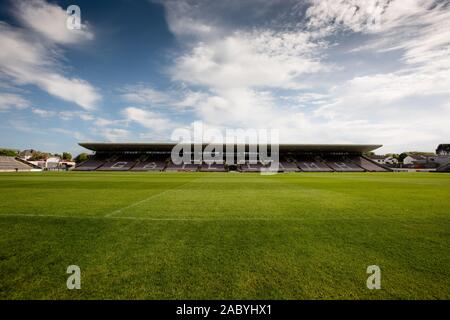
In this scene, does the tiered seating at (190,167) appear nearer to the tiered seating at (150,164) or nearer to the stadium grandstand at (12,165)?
the tiered seating at (150,164)

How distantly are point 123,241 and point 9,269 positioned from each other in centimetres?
184

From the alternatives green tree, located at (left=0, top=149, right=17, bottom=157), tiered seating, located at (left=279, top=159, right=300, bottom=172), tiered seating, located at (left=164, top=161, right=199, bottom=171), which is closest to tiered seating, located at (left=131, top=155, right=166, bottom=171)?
tiered seating, located at (left=164, top=161, right=199, bottom=171)

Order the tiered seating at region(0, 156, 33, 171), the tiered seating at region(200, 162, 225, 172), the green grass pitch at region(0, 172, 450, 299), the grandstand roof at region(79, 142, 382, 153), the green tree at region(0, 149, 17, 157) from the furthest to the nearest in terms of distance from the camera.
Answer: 1. the green tree at region(0, 149, 17, 157)
2. the tiered seating at region(200, 162, 225, 172)
3. the grandstand roof at region(79, 142, 382, 153)
4. the tiered seating at region(0, 156, 33, 171)
5. the green grass pitch at region(0, 172, 450, 299)

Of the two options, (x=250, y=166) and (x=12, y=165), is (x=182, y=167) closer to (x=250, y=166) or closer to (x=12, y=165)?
(x=250, y=166)

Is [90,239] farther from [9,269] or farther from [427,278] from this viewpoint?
[427,278]

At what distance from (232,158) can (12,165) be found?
54785mm

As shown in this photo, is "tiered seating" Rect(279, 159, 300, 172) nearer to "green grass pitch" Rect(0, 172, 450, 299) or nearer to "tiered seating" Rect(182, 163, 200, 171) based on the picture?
"tiered seating" Rect(182, 163, 200, 171)

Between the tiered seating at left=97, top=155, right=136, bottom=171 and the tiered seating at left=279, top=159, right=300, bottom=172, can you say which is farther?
the tiered seating at left=97, top=155, right=136, bottom=171

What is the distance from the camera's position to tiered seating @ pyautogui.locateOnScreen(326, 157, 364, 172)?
57.7m

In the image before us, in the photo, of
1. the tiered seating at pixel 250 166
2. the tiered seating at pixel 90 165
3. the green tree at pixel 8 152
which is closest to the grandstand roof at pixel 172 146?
the tiered seating at pixel 90 165

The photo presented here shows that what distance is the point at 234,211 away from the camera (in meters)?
8.18

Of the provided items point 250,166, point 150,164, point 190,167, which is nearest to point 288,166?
point 250,166

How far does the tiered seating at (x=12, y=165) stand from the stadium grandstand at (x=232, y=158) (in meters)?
11.8
